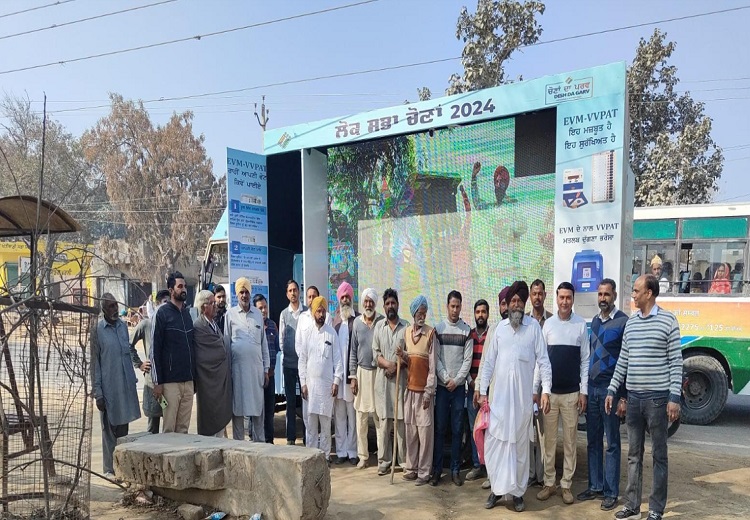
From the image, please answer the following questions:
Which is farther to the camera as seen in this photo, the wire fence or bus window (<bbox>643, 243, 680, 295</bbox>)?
bus window (<bbox>643, 243, 680, 295</bbox>)

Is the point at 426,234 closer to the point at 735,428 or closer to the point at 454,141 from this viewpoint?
the point at 454,141

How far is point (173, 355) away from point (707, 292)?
714 centimetres

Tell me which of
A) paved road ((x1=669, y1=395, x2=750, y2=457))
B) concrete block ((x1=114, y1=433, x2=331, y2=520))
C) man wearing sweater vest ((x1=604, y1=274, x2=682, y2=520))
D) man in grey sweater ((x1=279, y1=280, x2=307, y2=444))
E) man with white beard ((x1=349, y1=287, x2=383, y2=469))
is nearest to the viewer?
concrete block ((x1=114, y1=433, x2=331, y2=520))

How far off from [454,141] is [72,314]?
15.4ft

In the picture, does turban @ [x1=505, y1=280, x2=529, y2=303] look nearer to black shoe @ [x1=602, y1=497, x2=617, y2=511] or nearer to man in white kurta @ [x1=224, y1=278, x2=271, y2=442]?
black shoe @ [x1=602, y1=497, x2=617, y2=511]

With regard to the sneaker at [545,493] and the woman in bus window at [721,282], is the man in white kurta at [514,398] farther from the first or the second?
the woman in bus window at [721,282]

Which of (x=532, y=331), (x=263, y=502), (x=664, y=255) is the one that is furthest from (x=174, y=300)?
(x=664, y=255)

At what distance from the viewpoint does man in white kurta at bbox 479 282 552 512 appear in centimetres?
421

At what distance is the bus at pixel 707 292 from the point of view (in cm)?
730

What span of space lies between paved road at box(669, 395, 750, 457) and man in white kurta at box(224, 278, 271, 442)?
5.00 m

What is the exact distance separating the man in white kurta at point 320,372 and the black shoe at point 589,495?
2.42m

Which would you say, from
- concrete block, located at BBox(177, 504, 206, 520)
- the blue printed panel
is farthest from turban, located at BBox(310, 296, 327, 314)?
concrete block, located at BBox(177, 504, 206, 520)

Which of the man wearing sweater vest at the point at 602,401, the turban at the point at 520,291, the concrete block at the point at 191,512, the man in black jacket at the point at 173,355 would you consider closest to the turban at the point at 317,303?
the man in black jacket at the point at 173,355

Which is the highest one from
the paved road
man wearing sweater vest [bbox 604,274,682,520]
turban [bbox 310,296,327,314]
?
turban [bbox 310,296,327,314]
